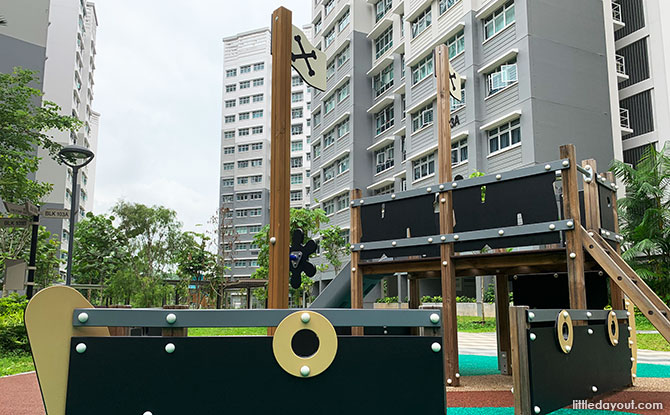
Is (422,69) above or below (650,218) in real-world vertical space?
above

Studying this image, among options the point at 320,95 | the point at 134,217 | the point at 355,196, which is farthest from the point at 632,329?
the point at 320,95

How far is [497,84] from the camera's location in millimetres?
24906

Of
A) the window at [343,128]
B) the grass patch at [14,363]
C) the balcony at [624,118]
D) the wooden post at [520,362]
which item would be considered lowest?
the grass patch at [14,363]

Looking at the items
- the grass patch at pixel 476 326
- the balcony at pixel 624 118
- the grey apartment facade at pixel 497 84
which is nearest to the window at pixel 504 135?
the grey apartment facade at pixel 497 84

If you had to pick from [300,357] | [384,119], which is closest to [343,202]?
[384,119]

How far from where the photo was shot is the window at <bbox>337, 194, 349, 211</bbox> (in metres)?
41.0

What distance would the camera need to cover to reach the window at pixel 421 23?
3049 centimetres

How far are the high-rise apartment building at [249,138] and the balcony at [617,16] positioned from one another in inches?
2205

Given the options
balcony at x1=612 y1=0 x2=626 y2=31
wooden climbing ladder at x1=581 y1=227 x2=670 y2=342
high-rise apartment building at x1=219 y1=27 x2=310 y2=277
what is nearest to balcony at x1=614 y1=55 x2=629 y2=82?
balcony at x1=612 y1=0 x2=626 y2=31

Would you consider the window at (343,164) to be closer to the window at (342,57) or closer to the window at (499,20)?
the window at (342,57)

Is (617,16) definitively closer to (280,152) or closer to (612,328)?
(612,328)

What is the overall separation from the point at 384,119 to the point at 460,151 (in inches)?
474

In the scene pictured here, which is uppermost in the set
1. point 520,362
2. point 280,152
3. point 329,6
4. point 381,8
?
point 329,6

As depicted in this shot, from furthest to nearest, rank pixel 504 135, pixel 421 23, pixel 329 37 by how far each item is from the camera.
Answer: pixel 329 37, pixel 421 23, pixel 504 135
